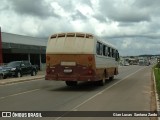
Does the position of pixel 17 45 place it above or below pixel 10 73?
above

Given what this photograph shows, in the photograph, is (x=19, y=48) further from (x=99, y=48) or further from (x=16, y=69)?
(x=99, y=48)

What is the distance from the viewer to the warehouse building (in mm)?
58000

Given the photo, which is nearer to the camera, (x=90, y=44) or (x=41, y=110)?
(x=41, y=110)

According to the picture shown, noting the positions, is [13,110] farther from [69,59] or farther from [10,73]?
[10,73]

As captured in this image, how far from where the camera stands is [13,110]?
13281 mm

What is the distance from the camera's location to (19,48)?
60.9 m

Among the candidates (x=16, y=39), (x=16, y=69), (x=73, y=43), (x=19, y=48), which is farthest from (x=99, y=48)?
(x=16, y=39)

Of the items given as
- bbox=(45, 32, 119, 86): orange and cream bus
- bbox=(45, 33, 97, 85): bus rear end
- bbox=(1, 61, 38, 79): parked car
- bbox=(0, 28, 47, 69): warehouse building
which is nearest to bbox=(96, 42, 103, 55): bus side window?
bbox=(45, 32, 119, 86): orange and cream bus

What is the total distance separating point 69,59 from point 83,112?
900cm

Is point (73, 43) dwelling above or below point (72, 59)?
above

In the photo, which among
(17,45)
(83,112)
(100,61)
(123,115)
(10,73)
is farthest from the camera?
(17,45)


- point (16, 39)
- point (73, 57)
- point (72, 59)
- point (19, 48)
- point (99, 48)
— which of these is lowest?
point (72, 59)

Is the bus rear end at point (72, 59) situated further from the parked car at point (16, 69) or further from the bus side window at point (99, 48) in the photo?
the parked car at point (16, 69)

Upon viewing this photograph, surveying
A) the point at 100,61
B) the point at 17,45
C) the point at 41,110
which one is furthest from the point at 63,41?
the point at 17,45
